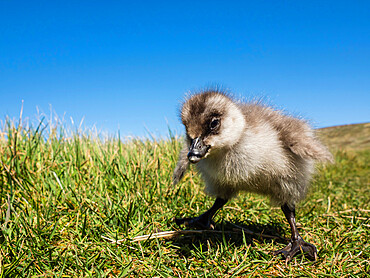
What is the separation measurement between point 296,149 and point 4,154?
11.0ft

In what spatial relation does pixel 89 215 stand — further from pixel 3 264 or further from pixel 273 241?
pixel 273 241

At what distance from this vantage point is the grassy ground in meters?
2.43

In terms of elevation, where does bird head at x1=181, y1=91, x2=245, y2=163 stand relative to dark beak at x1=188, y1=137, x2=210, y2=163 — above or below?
above

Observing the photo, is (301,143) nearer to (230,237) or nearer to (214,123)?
(214,123)

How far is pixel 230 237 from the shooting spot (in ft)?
9.78

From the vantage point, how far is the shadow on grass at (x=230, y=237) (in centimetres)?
277

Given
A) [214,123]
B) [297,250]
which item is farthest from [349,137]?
[214,123]

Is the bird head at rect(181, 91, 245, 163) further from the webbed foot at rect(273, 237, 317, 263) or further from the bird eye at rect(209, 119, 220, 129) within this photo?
the webbed foot at rect(273, 237, 317, 263)

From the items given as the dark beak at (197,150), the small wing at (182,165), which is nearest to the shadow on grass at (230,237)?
the small wing at (182,165)

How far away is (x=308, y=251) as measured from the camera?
2.71 m

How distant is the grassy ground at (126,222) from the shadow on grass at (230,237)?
0.4 inches

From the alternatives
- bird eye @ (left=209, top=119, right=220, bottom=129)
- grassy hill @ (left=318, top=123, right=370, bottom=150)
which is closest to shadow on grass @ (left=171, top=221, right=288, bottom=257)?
bird eye @ (left=209, top=119, right=220, bottom=129)

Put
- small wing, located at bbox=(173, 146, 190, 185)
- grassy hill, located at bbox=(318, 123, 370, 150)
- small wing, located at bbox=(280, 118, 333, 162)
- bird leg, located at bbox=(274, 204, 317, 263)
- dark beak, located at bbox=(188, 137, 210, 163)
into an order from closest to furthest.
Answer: dark beak, located at bbox=(188, 137, 210, 163) → small wing, located at bbox=(280, 118, 333, 162) → bird leg, located at bbox=(274, 204, 317, 263) → small wing, located at bbox=(173, 146, 190, 185) → grassy hill, located at bbox=(318, 123, 370, 150)

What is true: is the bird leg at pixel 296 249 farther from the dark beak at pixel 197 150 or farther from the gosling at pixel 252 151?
the dark beak at pixel 197 150
